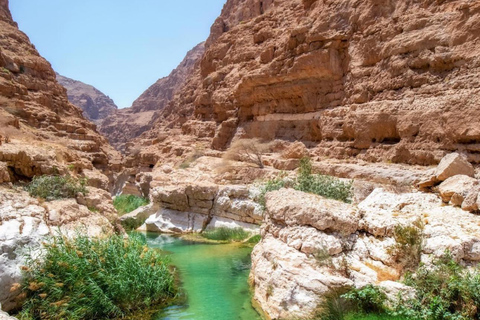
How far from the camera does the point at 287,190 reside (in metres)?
10.0

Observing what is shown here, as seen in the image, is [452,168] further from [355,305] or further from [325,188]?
[355,305]

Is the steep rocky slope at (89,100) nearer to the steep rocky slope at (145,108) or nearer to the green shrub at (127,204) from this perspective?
the steep rocky slope at (145,108)

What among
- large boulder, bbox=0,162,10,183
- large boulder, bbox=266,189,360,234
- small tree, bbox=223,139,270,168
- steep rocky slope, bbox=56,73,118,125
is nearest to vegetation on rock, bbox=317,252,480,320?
large boulder, bbox=266,189,360,234

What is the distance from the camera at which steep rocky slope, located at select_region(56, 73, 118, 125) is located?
4877 inches

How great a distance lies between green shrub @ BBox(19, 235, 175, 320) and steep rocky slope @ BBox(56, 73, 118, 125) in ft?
381

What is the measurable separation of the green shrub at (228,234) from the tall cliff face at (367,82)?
7.74 metres

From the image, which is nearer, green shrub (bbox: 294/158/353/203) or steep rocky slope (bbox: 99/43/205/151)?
green shrub (bbox: 294/158/353/203)

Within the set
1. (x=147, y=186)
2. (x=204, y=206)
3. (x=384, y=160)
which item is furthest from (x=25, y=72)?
(x=384, y=160)

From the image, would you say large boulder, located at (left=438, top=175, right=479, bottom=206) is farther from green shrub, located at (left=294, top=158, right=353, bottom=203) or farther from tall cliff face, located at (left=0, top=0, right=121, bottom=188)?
tall cliff face, located at (left=0, top=0, right=121, bottom=188)

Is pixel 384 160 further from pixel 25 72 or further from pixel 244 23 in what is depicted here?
pixel 25 72

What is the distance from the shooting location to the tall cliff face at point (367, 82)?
14.6 metres

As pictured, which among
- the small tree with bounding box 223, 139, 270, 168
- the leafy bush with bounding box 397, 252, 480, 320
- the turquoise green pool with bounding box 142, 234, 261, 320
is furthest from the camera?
the small tree with bounding box 223, 139, 270, 168

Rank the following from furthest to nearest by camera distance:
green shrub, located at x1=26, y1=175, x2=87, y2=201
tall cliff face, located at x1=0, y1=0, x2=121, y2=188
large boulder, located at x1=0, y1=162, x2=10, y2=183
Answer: tall cliff face, located at x1=0, y1=0, x2=121, y2=188, green shrub, located at x1=26, y1=175, x2=87, y2=201, large boulder, located at x1=0, y1=162, x2=10, y2=183

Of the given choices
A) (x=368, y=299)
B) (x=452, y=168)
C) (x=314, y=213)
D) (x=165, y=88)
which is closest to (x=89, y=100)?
(x=165, y=88)
